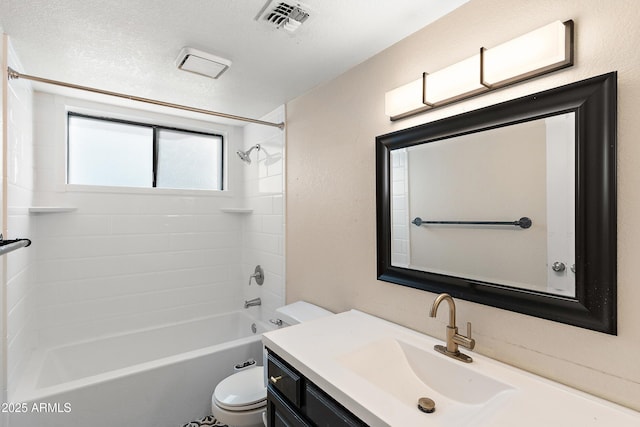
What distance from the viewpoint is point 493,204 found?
3.91ft

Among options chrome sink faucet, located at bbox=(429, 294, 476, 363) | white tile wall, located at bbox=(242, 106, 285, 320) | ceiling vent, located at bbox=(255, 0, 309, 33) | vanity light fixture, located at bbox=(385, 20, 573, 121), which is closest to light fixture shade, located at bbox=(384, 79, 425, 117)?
vanity light fixture, located at bbox=(385, 20, 573, 121)

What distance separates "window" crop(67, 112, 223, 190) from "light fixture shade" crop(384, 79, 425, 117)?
2.11 metres

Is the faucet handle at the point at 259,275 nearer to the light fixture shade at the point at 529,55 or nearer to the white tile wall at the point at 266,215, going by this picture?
the white tile wall at the point at 266,215

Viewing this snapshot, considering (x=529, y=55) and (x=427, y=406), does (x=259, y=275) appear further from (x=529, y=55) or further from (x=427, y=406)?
(x=529, y=55)

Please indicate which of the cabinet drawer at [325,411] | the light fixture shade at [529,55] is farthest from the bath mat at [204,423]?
the light fixture shade at [529,55]

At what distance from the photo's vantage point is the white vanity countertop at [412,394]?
2.80 ft

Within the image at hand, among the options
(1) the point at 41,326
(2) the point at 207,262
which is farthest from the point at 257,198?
(1) the point at 41,326

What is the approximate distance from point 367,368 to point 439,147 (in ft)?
3.13

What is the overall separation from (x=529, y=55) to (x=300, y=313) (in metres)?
1.67

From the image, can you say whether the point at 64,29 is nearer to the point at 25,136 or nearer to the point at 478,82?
the point at 25,136

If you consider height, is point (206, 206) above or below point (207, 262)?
above

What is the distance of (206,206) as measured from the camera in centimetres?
296

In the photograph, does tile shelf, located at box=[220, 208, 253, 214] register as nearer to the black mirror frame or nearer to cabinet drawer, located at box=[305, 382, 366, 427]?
cabinet drawer, located at box=[305, 382, 366, 427]

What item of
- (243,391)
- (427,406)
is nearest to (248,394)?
(243,391)
